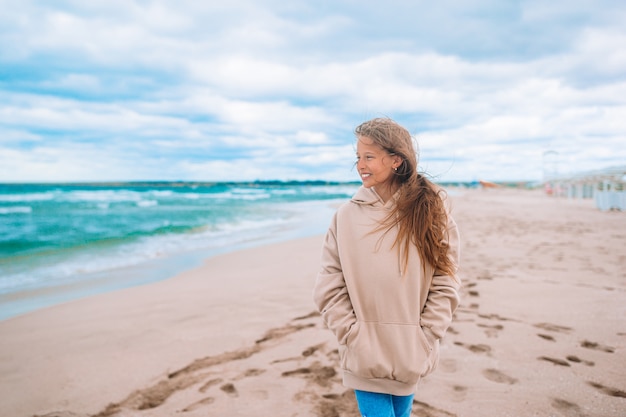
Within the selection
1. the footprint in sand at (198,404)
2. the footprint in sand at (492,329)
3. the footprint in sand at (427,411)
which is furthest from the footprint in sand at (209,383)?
the footprint in sand at (492,329)

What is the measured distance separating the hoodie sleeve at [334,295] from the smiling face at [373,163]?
25 centimetres

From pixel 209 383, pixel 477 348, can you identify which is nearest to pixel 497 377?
pixel 477 348

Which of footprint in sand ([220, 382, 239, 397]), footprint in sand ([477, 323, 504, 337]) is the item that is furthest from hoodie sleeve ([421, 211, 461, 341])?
footprint in sand ([477, 323, 504, 337])

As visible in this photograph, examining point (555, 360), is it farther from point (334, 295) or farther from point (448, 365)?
point (334, 295)

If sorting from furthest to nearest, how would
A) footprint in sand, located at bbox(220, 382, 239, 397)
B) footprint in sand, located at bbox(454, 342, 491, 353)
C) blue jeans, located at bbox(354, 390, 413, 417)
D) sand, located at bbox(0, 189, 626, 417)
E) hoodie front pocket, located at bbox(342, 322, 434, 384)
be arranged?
footprint in sand, located at bbox(454, 342, 491, 353) < footprint in sand, located at bbox(220, 382, 239, 397) < sand, located at bbox(0, 189, 626, 417) < blue jeans, located at bbox(354, 390, 413, 417) < hoodie front pocket, located at bbox(342, 322, 434, 384)

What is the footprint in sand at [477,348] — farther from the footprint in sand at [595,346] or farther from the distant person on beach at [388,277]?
the distant person on beach at [388,277]

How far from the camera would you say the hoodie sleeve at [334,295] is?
1.68 metres

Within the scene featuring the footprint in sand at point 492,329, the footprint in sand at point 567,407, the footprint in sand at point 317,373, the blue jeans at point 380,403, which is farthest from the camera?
the footprint in sand at point 492,329

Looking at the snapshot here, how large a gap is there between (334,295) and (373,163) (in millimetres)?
622

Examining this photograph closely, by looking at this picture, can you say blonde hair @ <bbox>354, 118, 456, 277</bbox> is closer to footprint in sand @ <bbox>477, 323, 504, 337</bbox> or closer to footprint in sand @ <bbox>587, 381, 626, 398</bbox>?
footprint in sand @ <bbox>587, 381, 626, 398</bbox>

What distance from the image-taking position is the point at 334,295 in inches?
68.6

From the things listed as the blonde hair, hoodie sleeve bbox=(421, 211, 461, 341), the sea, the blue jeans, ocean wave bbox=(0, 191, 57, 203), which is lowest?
the sea

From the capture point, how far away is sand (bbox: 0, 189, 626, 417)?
288 centimetres

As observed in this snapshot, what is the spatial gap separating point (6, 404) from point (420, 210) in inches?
140
